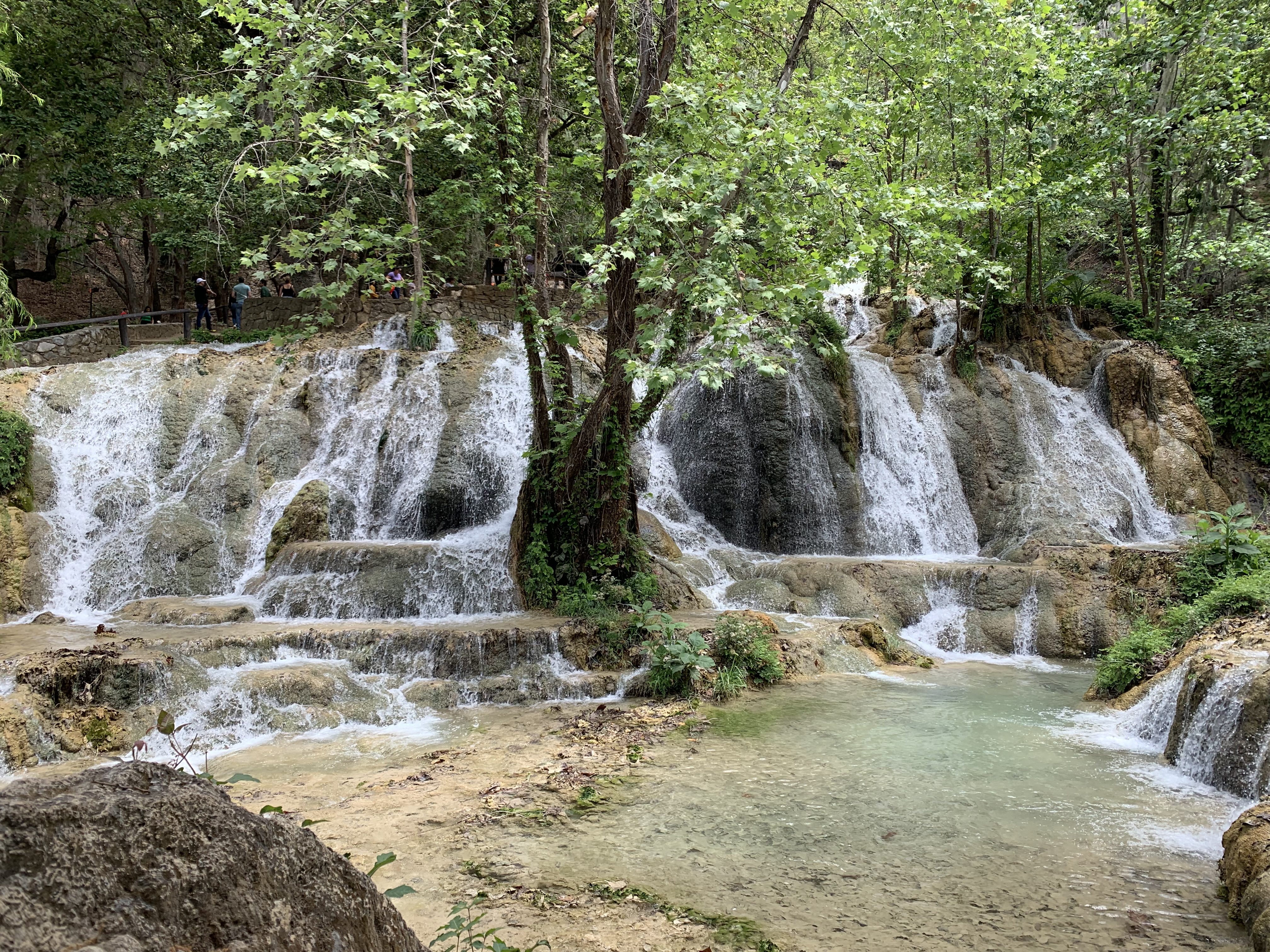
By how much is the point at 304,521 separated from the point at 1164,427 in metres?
15.6

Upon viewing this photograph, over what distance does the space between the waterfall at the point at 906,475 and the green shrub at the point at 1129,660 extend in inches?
246

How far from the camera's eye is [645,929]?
13.6ft

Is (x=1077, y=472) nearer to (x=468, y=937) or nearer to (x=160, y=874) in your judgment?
(x=468, y=937)

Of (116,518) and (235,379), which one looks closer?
(116,518)

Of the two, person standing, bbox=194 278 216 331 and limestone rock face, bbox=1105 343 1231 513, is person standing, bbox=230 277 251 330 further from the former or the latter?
limestone rock face, bbox=1105 343 1231 513

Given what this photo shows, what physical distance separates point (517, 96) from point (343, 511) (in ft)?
22.6

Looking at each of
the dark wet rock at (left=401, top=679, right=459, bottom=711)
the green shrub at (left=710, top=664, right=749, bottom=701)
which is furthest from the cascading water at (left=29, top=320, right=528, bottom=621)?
the green shrub at (left=710, top=664, right=749, bottom=701)

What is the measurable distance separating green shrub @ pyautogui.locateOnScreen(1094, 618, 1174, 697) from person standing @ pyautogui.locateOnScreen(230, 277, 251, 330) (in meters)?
19.5

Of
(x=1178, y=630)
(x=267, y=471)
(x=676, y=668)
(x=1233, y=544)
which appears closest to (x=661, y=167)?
(x=676, y=668)

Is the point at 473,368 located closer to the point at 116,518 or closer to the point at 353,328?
the point at 353,328

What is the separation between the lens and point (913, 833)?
17.8 ft

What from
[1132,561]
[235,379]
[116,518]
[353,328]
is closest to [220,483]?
[116,518]

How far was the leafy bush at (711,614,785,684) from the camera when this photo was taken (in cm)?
946

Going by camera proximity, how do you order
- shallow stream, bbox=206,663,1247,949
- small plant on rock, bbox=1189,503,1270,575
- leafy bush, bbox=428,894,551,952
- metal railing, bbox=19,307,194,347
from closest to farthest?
leafy bush, bbox=428,894,551,952 < shallow stream, bbox=206,663,1247,949 < small plant on rock, bbox=1189,503,1270,575 < metal railing, bbox=19,307,194,347
